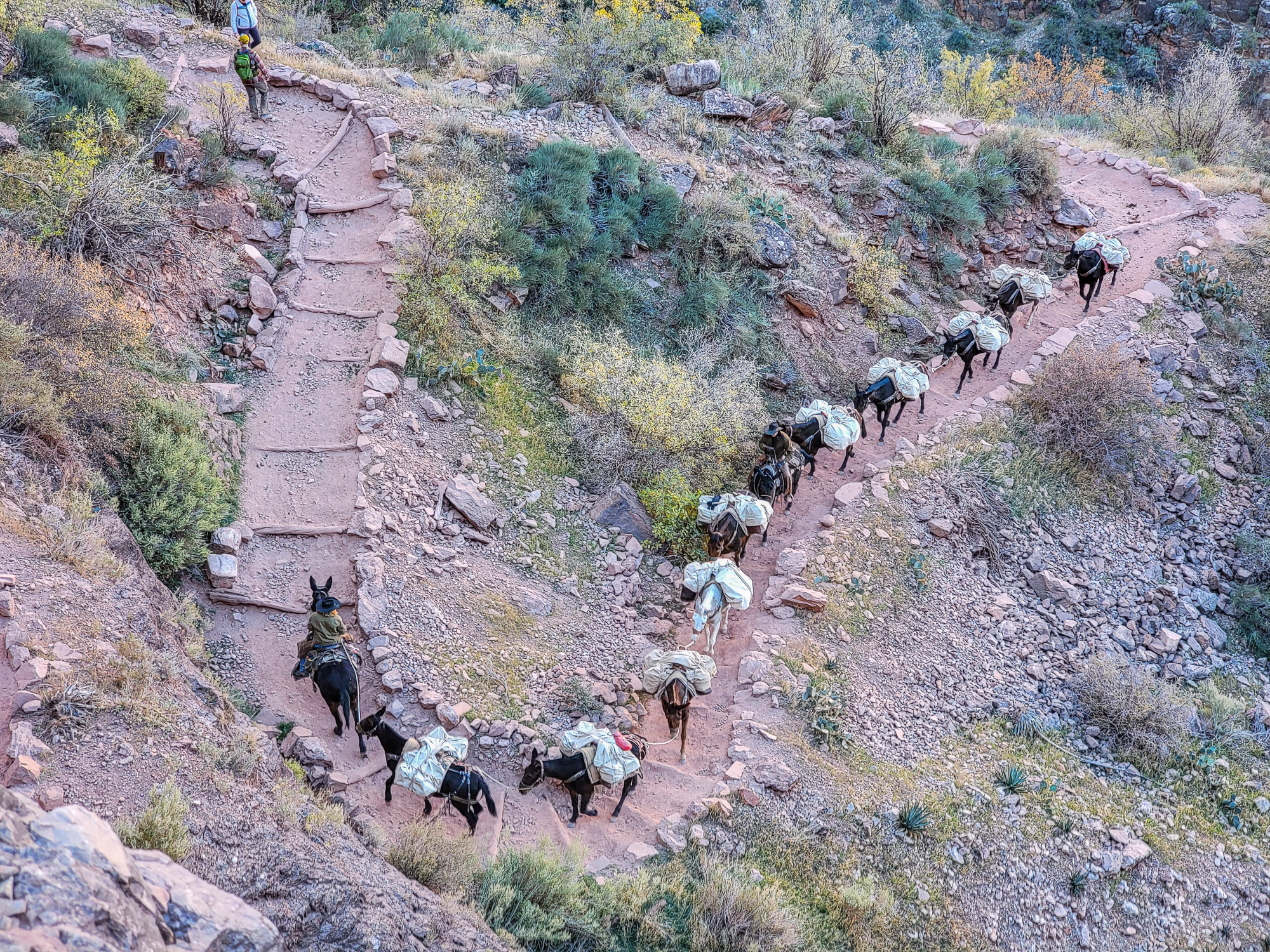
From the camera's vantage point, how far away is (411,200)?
12992mm

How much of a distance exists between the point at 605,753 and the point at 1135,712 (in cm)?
558

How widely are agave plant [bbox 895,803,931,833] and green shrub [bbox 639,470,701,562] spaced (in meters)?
3.84

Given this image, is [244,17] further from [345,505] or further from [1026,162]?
[1026,162]

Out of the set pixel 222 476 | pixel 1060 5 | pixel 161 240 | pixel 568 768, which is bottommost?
pixel 568 768

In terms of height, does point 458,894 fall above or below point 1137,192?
below

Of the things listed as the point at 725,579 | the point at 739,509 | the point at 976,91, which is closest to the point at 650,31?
the point at 976,91

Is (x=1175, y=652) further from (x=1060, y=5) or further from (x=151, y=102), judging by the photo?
(x=1060, y=5)

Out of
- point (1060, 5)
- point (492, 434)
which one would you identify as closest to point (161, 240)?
point (492, 434)

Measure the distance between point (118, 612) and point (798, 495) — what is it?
8.06 metres

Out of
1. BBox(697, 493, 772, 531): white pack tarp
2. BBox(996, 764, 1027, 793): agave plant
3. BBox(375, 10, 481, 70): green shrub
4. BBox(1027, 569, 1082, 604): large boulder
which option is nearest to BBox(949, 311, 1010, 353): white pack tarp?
BBox(1027, 569, 1082, 604): large boulder

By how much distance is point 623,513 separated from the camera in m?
11.2

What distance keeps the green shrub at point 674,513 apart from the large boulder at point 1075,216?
11325mm

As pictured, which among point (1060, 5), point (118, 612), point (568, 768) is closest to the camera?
point (118, 612)

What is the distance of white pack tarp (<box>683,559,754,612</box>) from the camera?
9.50 m
